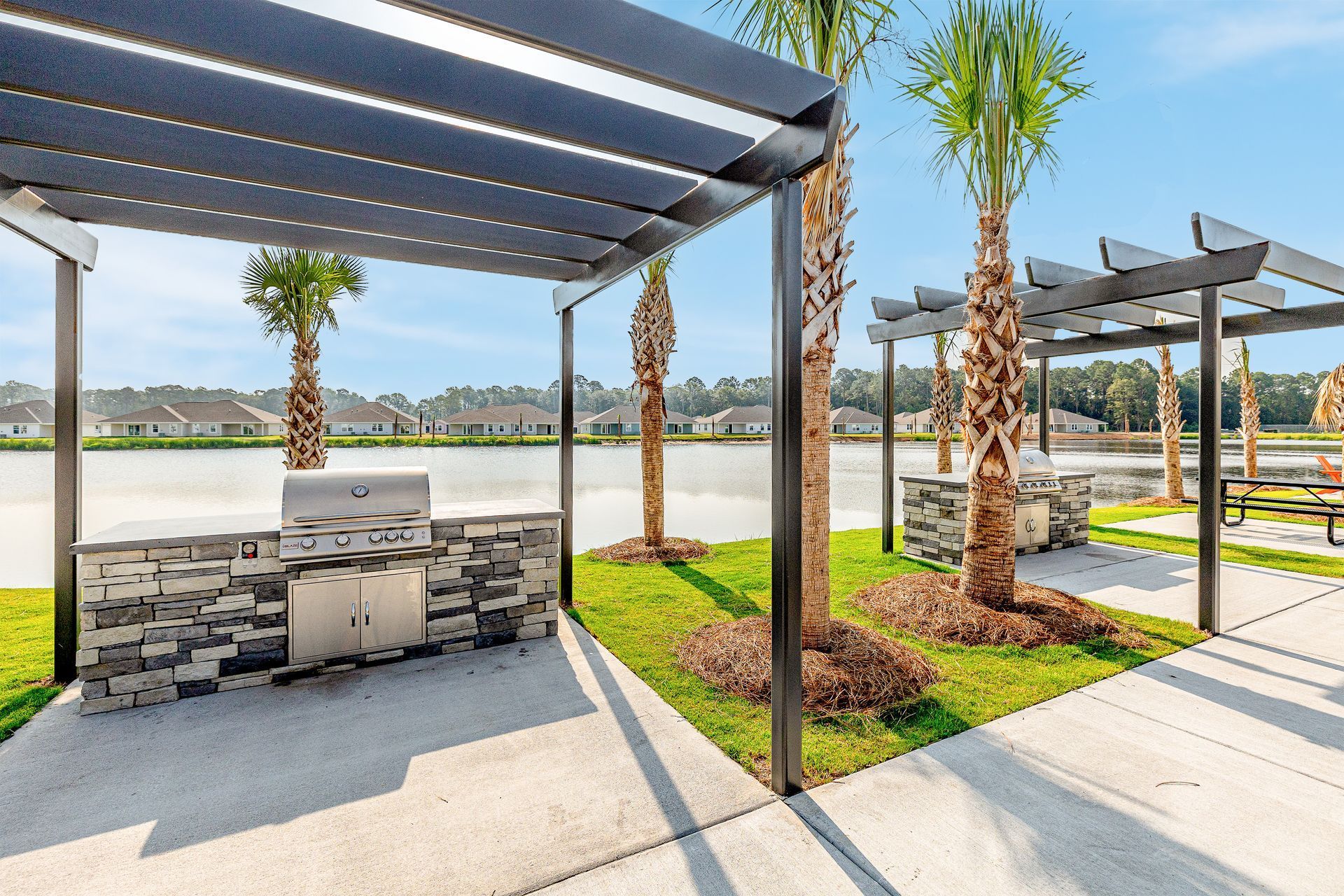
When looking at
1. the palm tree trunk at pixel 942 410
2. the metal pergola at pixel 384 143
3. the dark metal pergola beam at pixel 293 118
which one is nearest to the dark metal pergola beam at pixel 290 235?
the metal pergola at pixel 384 143

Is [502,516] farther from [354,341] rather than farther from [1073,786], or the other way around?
[354,341]

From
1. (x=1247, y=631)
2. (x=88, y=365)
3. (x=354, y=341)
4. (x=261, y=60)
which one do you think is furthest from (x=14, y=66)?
(x=1247, y=631)

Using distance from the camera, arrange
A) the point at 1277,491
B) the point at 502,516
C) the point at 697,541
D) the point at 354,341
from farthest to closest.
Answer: the point at 1277,491 < the point at 354,341 < the point at 697,541 < the point at 502,516

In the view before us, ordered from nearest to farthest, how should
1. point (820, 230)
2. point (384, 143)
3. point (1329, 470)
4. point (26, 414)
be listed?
point (384, 143) → point (820, 230) → point (26, 414) → point (1329, 470)

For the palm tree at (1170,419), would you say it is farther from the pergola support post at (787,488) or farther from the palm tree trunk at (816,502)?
the pergola support post at (787,488)

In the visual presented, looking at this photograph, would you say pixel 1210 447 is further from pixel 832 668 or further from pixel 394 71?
pixel 394 71

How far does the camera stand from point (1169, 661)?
A: 3.88 m

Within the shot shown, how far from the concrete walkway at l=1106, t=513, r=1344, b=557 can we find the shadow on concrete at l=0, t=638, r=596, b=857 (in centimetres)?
954

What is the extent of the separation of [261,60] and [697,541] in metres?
6.73

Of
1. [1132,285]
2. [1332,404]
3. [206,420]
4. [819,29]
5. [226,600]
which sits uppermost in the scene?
[819,29]

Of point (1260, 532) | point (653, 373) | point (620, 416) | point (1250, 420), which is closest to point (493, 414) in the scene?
point (620, 416)

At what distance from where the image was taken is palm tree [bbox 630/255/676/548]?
731 centimetres

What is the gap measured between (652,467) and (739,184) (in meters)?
4.78

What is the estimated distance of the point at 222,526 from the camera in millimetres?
3615
